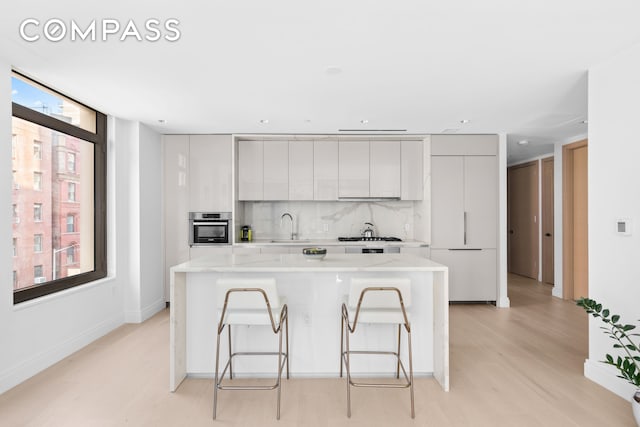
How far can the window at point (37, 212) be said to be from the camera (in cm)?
328

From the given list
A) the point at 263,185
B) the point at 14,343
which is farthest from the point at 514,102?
the point at 14,343

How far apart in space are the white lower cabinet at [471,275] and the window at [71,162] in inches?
178

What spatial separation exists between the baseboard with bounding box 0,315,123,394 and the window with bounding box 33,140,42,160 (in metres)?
1.69

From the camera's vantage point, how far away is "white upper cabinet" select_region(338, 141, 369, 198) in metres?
5.38

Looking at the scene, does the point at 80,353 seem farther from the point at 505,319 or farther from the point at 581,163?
the point at 581,163

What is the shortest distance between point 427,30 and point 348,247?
3.27 metres

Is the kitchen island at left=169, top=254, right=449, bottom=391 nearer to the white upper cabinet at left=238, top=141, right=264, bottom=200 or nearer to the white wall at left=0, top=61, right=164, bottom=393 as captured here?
the white wall at left=0, top=61, right=164, bottom=393

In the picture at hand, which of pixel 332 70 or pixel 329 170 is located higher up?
pixel 332 70

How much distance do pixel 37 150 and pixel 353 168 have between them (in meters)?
3.66

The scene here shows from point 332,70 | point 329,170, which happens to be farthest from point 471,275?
point 332,70

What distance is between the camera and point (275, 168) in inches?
210

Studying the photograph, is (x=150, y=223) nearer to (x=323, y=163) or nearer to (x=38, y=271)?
(x=38, y=271)

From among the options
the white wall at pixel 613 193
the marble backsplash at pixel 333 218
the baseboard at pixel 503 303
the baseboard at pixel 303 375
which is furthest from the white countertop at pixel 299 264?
the baseboard at pixel 503 303

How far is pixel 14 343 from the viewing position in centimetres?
284
